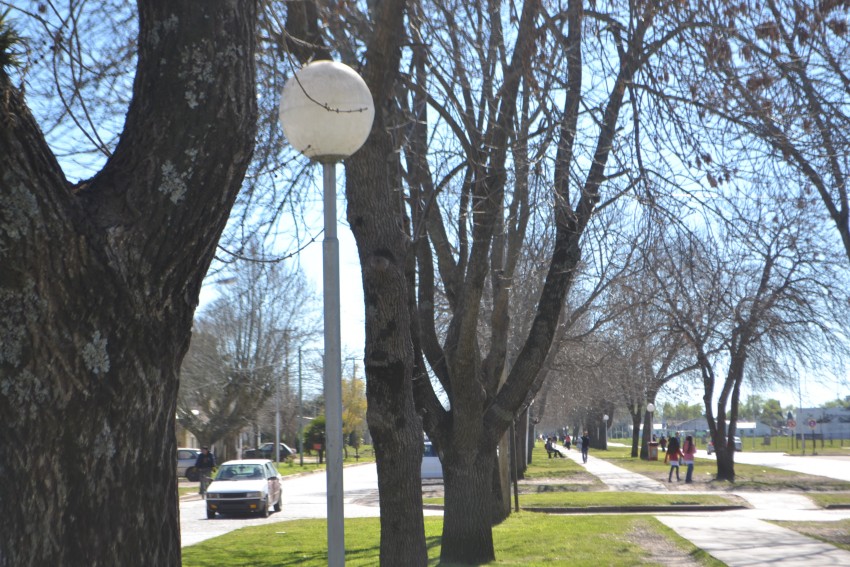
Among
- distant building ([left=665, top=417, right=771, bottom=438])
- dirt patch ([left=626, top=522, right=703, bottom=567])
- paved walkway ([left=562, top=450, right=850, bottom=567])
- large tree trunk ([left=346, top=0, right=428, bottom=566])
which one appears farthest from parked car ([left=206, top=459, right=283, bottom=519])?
distant building ([left=665, top=417, right=771, bottom=438])

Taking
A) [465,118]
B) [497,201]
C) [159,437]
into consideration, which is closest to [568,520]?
[497,201]

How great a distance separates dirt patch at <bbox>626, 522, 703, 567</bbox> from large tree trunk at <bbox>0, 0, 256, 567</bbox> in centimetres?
1034

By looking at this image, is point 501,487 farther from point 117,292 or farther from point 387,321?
point 117,292

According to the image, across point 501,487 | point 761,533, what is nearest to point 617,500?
point 501,487

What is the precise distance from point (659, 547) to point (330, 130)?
11479mm

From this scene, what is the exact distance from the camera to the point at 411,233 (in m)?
13.0

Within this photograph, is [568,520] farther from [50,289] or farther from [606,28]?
[50,289]

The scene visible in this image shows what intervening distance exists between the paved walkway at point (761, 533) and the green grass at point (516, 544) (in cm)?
45

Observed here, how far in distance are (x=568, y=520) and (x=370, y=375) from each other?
447 inches

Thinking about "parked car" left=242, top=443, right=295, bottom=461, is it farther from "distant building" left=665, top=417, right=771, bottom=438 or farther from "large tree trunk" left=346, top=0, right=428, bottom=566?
"distant building" left=665, top=417, right=771, bottom=438

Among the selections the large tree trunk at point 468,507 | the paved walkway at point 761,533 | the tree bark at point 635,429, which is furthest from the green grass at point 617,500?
the tree bark at point 635,429

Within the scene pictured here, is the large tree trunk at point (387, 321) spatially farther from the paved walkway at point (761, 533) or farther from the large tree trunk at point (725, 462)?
the large tree trunk at point (725, 462)

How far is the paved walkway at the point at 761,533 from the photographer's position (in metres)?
13.2

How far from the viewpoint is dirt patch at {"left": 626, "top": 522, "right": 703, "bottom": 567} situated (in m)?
13.1
